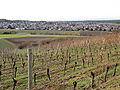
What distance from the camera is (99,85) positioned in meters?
6.86

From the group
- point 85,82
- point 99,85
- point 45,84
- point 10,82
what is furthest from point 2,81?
point 99,85

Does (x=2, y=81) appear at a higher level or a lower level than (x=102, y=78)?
lower

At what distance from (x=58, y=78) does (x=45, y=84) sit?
3.39ft

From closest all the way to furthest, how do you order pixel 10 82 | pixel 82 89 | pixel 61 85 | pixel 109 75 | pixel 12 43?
pixel 82 89 < pixel 61 85 < pixel 109 75 < pixel 10 82 < pixel 12 43

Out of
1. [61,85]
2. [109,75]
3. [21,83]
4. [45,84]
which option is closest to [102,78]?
[109,75]

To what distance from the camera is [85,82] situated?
289 inches

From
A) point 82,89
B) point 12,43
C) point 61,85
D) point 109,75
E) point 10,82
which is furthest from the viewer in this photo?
point 12,43

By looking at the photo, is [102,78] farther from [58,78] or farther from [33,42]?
[33,42]

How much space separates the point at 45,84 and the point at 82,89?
1.83 m

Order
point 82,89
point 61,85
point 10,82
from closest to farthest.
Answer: point 82,89
point 61,85
point 10,82

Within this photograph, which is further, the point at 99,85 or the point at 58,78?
the point at 58,78

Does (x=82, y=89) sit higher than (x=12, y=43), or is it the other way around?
(x=82, y=89)

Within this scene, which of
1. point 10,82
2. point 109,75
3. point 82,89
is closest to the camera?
point 82,89

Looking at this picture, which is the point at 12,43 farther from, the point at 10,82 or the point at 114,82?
the point at 114,82
